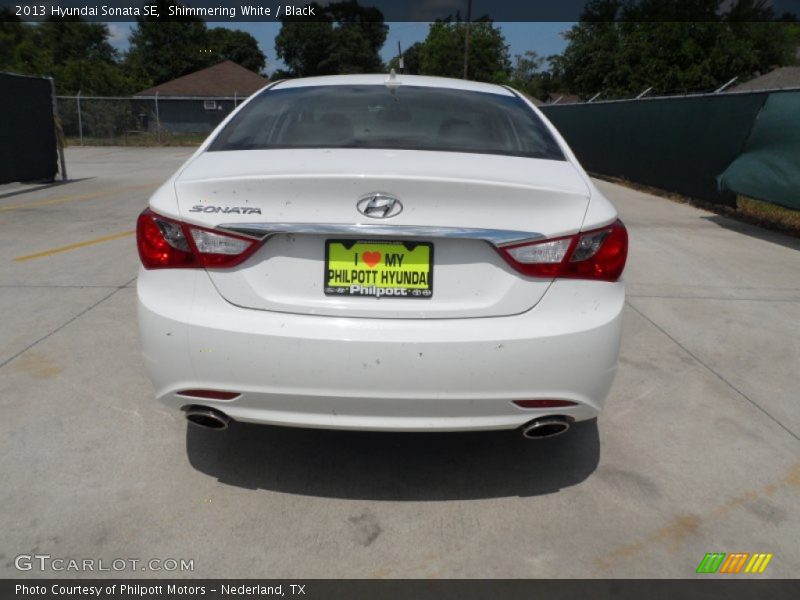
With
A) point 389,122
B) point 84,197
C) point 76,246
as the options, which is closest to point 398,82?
point 389,122

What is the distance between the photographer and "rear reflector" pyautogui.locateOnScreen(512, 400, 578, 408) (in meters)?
2.56

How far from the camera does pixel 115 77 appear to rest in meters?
52.7

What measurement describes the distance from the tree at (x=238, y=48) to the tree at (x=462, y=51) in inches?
811

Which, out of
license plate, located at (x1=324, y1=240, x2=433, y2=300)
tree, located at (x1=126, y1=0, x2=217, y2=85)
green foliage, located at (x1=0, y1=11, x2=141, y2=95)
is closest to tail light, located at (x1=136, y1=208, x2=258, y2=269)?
license plate, located at (x1=324, y1=240, x2=433, y2=300)

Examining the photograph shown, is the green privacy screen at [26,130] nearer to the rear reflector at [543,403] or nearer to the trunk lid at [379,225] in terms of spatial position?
the trunk lid at [379,225]

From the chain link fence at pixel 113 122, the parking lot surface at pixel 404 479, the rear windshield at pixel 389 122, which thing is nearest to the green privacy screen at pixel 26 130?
the parking lot surface at pixel 404 479

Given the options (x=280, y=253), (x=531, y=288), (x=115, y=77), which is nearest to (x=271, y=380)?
(x=280, y=253)

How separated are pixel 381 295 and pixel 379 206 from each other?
0.31 meters

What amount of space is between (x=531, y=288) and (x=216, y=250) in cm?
111

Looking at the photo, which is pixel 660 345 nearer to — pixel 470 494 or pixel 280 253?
pixel 470 494

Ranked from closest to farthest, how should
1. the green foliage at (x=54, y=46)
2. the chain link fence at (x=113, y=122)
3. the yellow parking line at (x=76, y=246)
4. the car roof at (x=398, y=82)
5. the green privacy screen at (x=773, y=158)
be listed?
the car roof at (x=398, y=82)
the yellow parking line at (x=76, y=246)
the green privacy screen at (x=773, y=158)
the chain link fence at (x=113, y=122)
the green foliage at (x=54, y=46)

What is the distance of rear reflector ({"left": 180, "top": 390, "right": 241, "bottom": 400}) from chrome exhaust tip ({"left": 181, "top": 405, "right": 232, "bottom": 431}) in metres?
0.06

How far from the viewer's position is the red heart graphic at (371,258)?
246 cm
